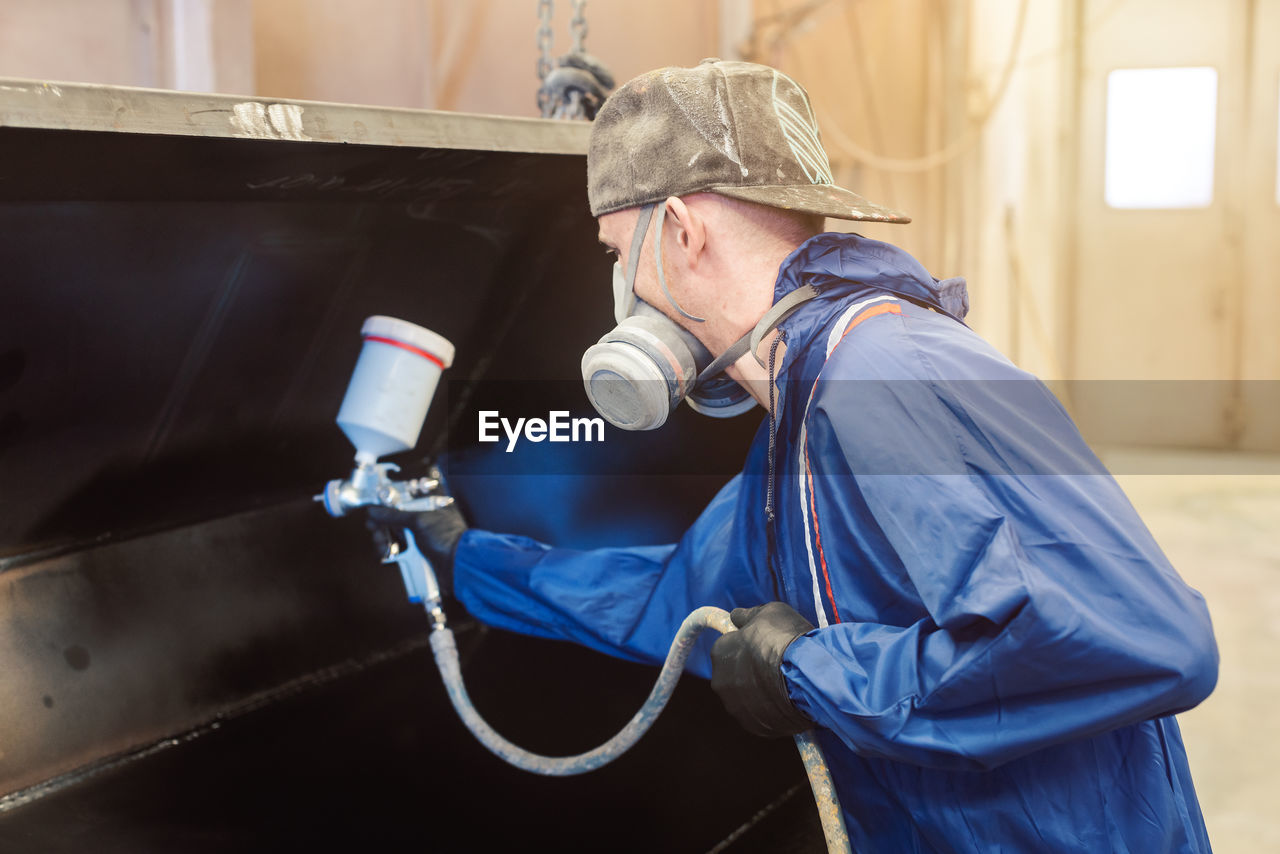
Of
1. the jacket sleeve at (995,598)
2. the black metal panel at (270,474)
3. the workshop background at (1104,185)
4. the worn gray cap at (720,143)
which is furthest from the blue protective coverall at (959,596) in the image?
the workshop background at (1104,185)

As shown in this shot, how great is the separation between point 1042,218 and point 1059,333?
595mm

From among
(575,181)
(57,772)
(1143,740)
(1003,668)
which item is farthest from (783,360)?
(57,772)

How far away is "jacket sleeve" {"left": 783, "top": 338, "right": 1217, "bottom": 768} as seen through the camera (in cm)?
85

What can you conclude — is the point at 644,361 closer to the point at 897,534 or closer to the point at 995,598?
the point at 897,534

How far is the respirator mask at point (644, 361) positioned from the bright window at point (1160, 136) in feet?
15.1

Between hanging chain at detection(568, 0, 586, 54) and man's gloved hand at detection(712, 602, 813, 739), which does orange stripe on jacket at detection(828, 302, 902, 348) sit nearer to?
man's gloved hand at detection(712, 602, 813, 739)

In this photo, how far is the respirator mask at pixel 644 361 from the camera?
1179mm

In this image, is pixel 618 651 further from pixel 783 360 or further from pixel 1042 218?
pixel 1042 218

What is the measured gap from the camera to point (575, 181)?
1.58m

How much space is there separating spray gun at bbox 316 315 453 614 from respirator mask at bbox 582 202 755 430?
0.32m

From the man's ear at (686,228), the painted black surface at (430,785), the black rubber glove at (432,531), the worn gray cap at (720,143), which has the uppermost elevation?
the worn gray cap at (720,143)

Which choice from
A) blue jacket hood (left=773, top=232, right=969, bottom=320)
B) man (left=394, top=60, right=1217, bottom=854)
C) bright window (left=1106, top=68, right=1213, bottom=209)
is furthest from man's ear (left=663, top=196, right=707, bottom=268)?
bright window (left=1106, top=68, right=1213, bottom=209)

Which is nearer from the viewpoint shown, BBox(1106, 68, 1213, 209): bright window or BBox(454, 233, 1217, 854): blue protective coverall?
BBox(454, 233, 1217, 854): blue protective coverall

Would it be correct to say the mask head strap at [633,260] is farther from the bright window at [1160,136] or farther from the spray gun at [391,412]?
the bright window at [1160,136]
